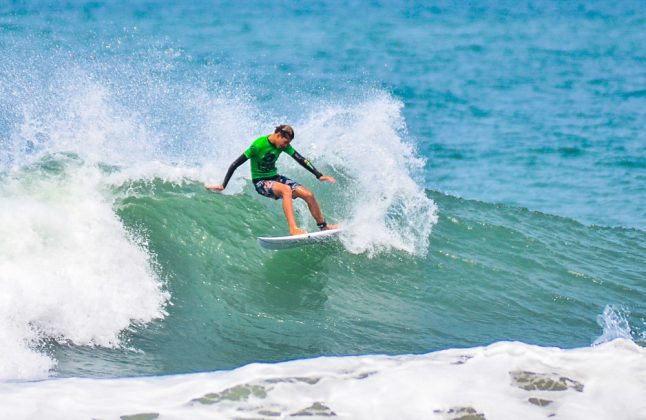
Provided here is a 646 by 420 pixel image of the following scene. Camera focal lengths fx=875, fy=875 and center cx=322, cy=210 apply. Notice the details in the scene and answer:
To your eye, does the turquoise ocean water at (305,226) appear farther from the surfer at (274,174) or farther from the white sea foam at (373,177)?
the surfer at (274,174)

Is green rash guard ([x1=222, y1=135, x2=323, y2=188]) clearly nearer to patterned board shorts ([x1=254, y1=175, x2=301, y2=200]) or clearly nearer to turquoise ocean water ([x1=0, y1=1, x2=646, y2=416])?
patterned board shorts ([x1=254, y1=175, x2=301, y2=200])

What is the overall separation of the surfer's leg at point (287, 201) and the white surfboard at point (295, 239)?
0.10 meters

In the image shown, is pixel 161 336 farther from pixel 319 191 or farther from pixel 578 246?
pixel 578 246

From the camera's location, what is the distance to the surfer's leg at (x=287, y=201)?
33.7 feet

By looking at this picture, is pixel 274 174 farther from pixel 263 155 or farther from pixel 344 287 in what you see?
pixel 344 287

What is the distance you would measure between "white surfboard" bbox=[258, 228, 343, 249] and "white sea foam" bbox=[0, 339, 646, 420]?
3384 millimetres

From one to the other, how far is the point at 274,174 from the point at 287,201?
0.45 meters

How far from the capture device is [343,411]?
6051 mm

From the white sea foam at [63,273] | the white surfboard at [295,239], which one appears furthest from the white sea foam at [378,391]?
the white surfboard at [295,239]

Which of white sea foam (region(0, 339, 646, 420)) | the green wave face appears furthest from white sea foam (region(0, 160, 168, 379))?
white sea foam (region(0, 339, 646, 420))

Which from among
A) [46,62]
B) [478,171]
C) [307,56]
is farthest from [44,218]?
[307,56]

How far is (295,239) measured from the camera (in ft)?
33.7

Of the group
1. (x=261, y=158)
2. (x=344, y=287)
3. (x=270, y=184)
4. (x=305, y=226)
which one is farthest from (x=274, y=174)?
(x=344, y=287)

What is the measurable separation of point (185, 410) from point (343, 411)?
108 cm
